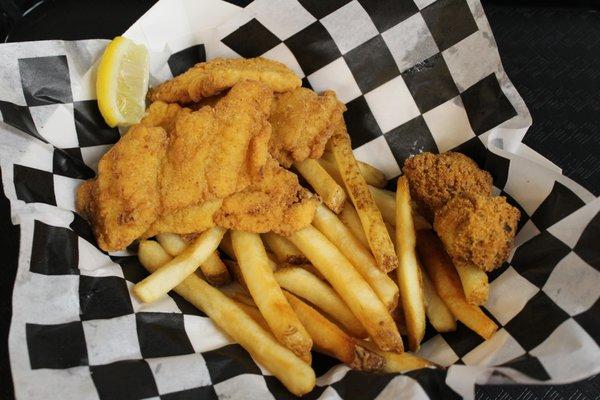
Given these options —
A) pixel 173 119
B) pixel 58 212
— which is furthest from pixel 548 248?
pixel 58 212

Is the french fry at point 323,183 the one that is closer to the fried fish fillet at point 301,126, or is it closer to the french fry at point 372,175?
the fried fish fillet at point 301,126

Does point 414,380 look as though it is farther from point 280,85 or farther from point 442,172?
point 280,85

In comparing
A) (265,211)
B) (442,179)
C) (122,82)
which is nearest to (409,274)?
(442,179)

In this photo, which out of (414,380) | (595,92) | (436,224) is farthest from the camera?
(595,92)

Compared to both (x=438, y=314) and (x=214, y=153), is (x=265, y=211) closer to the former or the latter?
(x=214, y=153)

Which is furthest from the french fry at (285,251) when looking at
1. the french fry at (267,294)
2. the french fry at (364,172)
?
the french fry at (364,172)
